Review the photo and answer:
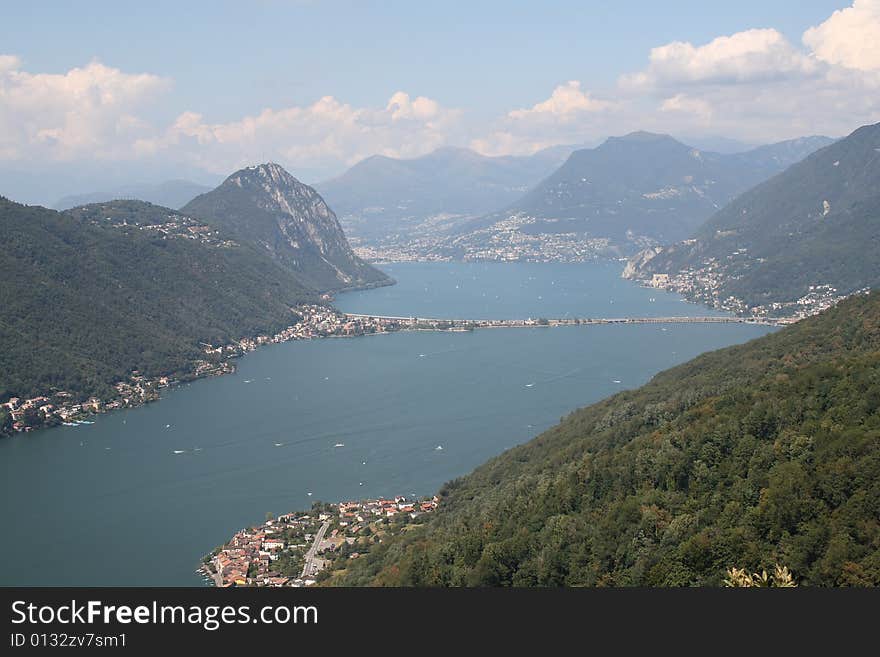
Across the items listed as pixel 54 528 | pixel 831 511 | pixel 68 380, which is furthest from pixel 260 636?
pixel 68 380

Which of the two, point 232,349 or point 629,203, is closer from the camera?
point 232,349

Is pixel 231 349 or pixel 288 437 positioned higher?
pixel 231 349

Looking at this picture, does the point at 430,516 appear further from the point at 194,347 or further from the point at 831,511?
the point at 194,347

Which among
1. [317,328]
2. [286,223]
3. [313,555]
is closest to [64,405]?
[313,555]

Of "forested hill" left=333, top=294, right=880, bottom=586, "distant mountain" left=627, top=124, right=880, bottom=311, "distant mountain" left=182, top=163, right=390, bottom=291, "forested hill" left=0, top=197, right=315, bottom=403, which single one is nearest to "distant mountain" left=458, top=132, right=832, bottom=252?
"distant mountain" left=627, top=124, right=880, bottom=311

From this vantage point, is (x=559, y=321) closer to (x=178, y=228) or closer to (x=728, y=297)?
(x=728, y=297)

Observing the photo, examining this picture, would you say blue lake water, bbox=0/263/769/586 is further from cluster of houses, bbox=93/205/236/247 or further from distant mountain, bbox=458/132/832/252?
distant mountain, bbox=458/132/832/252

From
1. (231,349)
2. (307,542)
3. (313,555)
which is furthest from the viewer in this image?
(231,349)
